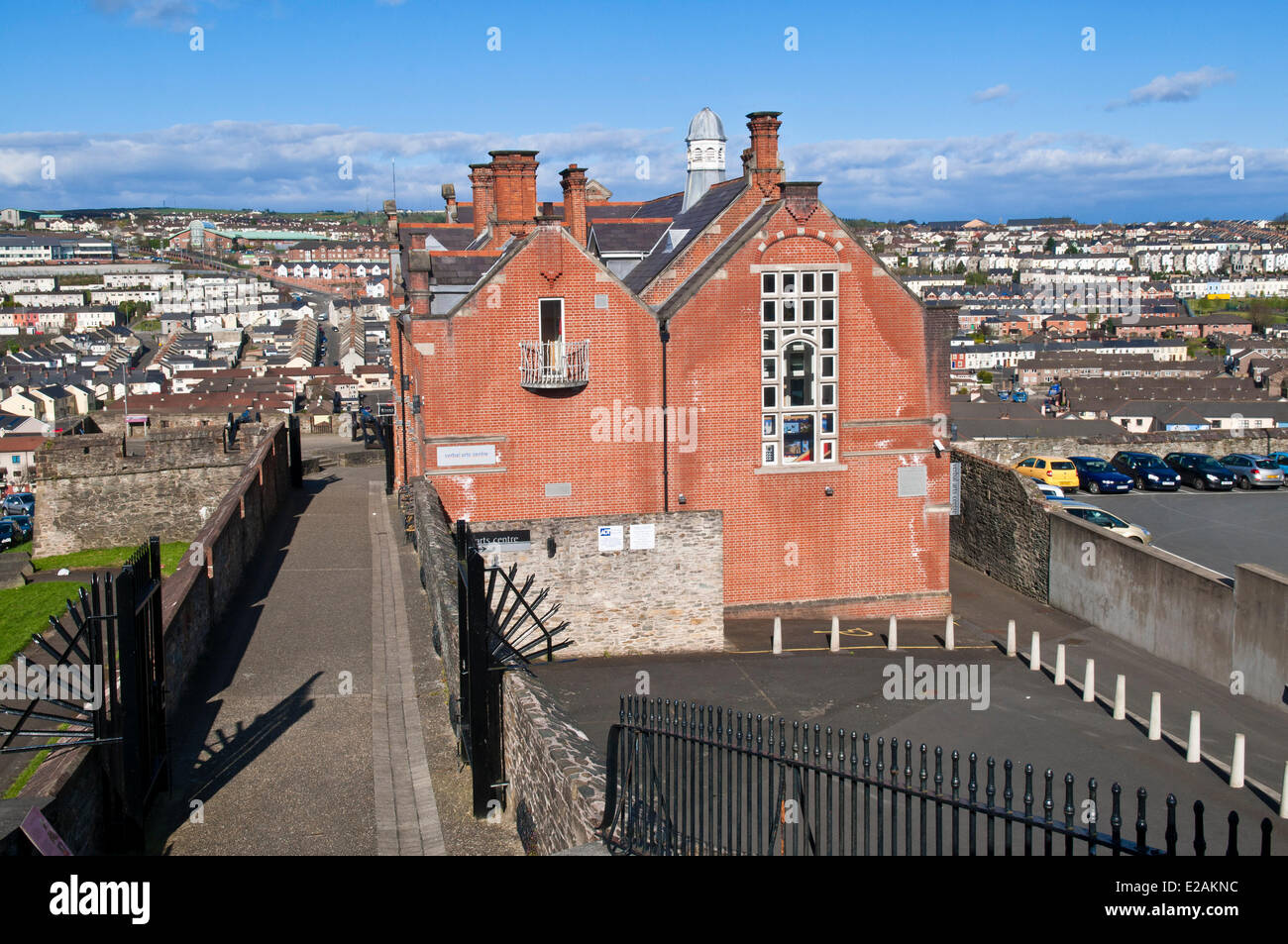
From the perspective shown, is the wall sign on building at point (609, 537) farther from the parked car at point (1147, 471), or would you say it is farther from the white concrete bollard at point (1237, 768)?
the parked car at point (1147, 471)

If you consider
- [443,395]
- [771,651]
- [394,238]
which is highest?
[394,238]

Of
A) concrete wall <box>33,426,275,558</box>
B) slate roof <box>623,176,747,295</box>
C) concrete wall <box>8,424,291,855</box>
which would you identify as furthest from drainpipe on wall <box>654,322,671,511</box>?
concrete wall <box>33,426,275,558</box>

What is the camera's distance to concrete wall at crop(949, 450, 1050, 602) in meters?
25.3

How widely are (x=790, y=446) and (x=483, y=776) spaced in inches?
521

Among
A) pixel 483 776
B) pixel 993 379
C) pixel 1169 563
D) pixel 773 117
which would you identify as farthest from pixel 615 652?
pixel 993 379

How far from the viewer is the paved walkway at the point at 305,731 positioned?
379 inches

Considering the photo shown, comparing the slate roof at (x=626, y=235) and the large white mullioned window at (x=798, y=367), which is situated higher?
the slate roof at (x=626, y=235)

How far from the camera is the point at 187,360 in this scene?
459 ft

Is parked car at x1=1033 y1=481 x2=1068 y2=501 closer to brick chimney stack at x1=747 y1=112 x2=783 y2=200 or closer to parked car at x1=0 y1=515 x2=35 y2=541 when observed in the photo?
brick chimney stack at x1=747 y1=112 x2=783 y2=200

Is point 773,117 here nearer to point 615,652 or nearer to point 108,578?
point 615,652

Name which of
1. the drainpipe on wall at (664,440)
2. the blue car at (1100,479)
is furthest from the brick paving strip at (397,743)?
the blue car at (1100,479)

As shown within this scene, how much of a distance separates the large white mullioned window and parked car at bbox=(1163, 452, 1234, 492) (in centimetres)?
1961

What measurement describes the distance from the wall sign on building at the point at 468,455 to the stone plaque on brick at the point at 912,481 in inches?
315
